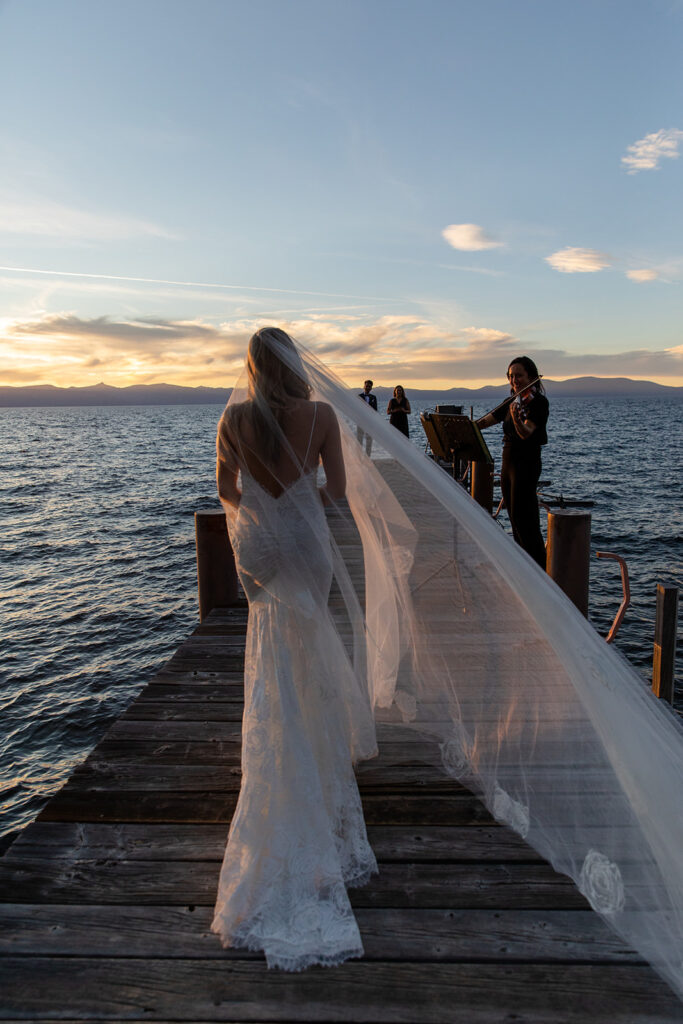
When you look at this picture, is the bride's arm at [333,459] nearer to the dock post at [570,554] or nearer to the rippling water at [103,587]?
the dock post at [570,554]

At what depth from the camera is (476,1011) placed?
2006 mm

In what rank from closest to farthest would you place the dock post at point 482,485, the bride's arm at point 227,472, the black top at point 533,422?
the bride's arm at point 227,472 < the black top at point 533,422 < the dock post at point 482,485

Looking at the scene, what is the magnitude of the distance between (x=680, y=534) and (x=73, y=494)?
27896 millimetres

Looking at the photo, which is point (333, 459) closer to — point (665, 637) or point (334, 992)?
point (334, 992)

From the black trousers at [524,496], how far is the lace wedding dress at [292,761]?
3065 millimetres

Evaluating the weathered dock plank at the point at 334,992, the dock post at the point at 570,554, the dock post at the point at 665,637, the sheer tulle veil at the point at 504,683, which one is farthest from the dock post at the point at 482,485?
the weathered dock plank at the point at 334,992

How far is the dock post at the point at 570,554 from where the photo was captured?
5746 mm

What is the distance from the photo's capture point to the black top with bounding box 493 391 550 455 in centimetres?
524

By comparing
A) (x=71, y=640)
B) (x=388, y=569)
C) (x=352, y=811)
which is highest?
(x=388, y=569)

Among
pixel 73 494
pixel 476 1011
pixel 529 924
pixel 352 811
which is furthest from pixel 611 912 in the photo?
pixel 73 494

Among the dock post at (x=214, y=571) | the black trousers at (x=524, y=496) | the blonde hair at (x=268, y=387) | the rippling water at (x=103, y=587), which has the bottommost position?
the rippling water at (x=103, y=587)

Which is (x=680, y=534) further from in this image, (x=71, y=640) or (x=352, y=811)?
(x=352, y=811)

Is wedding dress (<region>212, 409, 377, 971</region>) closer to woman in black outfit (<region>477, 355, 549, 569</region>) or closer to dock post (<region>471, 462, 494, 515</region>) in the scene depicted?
woman in black outfit (<region>477, 355, 549, 569</region>)

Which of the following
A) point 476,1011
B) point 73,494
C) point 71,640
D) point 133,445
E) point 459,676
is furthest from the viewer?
point 133,445
